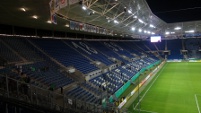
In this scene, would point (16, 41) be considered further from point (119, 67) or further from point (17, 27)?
point (119, 67)

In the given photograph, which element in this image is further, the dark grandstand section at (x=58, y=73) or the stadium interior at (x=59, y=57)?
the dark grandstand section at (x=58, y=73)

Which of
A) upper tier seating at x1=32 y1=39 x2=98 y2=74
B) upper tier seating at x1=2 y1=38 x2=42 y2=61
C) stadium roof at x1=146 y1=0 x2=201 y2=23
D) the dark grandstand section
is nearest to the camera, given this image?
the dark grandstand section

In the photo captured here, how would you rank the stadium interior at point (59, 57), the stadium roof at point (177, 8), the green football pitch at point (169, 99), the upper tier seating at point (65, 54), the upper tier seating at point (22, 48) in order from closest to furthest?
1. the stadium interior at point (59, 57)
2. the green football pitch at point (169, 99)
3. the upper tier seating at point (22, 48)
4. the upper tier seating at point (65, 54)
5. the stadium roof at point (177, 8)

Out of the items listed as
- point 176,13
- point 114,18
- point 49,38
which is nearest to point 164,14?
point 176,13

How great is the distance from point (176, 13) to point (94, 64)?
25588 millimetres

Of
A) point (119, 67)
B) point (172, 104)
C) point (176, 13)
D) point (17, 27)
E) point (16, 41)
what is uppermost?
point (176, 13)

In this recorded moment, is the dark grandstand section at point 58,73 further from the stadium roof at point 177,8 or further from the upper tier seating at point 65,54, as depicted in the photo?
the stadium roof at point 177,8

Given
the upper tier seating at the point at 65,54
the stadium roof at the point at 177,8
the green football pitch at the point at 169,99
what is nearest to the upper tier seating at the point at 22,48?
the upper tier seating at the point at 65,54

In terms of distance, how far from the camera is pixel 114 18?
2042cm

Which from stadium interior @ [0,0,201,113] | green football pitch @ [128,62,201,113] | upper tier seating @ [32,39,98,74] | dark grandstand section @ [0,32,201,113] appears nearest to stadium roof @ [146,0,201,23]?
stadium interior @ [0,0,201,113]

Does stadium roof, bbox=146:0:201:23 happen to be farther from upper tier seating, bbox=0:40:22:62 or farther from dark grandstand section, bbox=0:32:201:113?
upper tier seating, bbox=0:40:22:62

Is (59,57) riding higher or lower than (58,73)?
higher

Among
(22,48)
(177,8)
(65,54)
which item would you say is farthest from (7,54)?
(177,8)

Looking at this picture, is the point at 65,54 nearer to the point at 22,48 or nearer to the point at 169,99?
the point at 22,48
